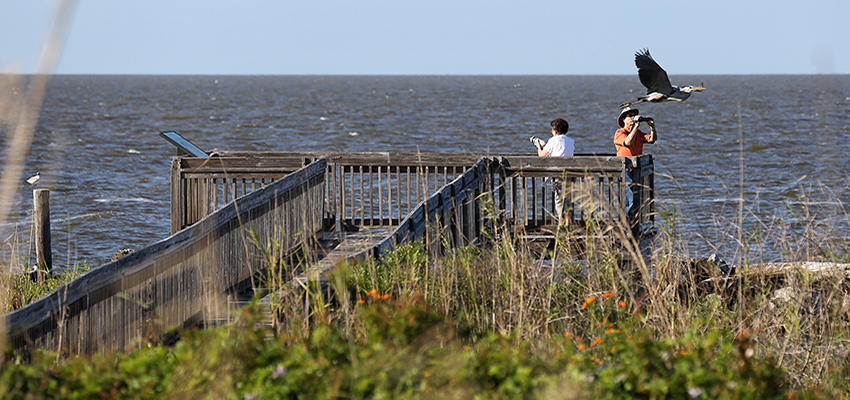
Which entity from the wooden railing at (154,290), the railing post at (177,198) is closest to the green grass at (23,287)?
the railing post at (177,198)

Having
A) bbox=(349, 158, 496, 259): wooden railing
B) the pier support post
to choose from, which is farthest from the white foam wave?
bbox=(349, 158, 496, 259): wooden railing

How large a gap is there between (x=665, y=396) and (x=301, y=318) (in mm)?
2052

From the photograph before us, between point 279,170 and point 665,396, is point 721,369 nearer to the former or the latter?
point 665,396

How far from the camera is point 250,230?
486cm

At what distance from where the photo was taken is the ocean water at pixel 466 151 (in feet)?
33.6

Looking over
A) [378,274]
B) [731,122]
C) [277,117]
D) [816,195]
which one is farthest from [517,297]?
[277,117]

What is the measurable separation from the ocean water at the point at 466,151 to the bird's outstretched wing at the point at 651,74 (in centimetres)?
151

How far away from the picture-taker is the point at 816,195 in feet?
67.2

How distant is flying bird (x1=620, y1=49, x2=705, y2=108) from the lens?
898 cm

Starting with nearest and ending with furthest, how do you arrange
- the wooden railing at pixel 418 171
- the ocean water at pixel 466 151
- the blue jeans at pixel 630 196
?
the wooden railing at pixel 418 171 < the blue jeans at pixel 630 196 < the ocean water at pixel 466 151

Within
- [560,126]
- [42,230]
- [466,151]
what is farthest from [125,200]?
[560,126]

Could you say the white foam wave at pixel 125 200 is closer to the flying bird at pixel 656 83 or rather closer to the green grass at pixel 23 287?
the green grass at pixel 23 287

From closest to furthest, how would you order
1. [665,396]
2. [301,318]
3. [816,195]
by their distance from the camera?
1. [665,396]
2. [301,318]
3. [816,195]
